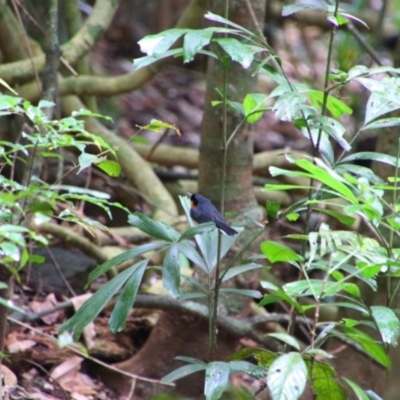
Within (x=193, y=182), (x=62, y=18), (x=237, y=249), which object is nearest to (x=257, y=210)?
(x=237, y=249)

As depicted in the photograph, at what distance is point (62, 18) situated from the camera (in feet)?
16.2

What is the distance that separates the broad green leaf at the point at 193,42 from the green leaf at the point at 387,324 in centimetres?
74

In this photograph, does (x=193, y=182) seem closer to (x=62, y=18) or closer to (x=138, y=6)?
(x=62, y=18)

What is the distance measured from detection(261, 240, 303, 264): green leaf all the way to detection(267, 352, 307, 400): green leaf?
0.27 metres

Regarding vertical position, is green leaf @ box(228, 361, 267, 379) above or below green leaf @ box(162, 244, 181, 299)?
below

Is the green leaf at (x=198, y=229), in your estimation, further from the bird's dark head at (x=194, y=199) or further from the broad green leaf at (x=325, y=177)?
the bird's dark head at (x=194, y=199)

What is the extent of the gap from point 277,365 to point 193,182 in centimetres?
349

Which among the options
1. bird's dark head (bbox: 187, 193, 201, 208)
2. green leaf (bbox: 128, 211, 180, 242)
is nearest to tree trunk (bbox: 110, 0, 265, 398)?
bird's dark head (bbox: 187, 193, 201, 208)

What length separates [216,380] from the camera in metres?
1.77

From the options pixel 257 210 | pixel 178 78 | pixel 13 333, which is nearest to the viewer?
pixel 13 333

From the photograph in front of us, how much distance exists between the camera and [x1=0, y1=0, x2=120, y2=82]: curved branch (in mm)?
3953

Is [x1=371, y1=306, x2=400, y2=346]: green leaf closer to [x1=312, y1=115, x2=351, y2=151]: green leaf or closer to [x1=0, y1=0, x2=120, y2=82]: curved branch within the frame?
[x1=312, y1=115, x2=351, y2=151]: green leaf

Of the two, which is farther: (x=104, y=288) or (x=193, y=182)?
(x=193, y=182)

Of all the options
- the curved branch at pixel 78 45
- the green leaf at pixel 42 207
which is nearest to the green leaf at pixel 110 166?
the green leaf at pixel 42 207
